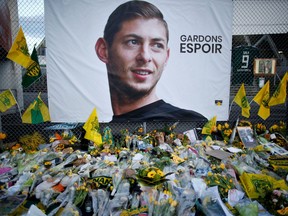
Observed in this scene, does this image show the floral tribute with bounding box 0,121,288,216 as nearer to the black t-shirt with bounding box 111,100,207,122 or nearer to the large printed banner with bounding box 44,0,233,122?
the black t-shirt with bounding box 111,100,207,122

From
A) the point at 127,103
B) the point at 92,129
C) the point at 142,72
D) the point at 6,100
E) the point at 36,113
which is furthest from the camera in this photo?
the point at 127,103

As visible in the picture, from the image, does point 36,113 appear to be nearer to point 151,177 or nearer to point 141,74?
point 141,74

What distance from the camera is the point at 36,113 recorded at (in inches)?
135

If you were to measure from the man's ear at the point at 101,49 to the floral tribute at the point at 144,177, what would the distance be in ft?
4.43

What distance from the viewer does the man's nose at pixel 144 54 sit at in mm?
3473

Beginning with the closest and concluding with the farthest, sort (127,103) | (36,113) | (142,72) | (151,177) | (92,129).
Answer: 1. (151,177)
2. (92,129)
3. (36,113)
4. (142,72)
5. (127,103)

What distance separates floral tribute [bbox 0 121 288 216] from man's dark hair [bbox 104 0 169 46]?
5.97 feet

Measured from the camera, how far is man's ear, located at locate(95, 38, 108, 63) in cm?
347

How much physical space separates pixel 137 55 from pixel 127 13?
740 millimetres

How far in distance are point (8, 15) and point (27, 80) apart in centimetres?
168

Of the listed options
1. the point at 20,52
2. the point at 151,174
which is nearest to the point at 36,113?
the point at 20,52

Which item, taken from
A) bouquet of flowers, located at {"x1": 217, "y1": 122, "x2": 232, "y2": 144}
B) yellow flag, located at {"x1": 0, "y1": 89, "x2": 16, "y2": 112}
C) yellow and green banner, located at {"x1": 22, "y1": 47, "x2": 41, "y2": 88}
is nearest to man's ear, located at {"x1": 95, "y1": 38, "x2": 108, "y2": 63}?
yellow and green banner, located at {"x1": 22, "y1": 47, "x2": 41, "y2": 88}

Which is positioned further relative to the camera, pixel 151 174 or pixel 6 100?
pixel 6 100

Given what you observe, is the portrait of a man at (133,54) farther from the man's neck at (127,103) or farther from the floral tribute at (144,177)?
the floral tribute at (144,177)
